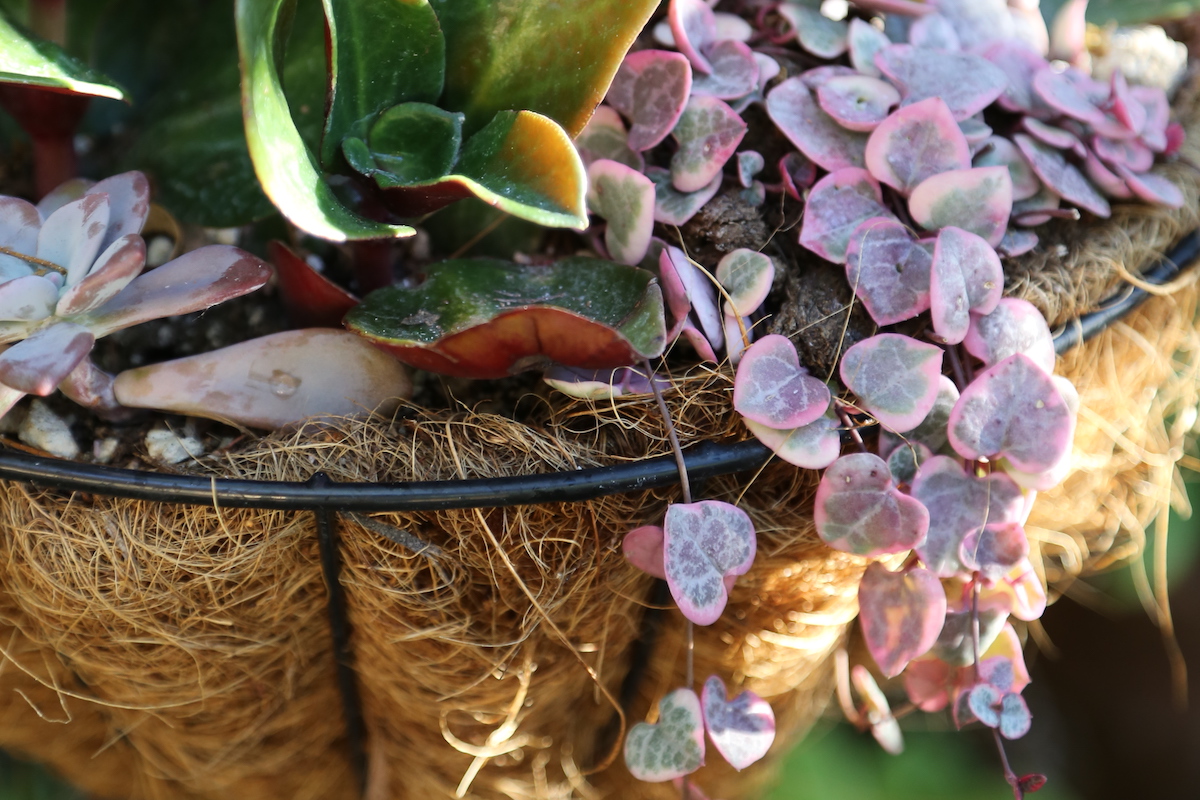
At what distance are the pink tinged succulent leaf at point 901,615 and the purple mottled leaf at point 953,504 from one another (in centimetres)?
1

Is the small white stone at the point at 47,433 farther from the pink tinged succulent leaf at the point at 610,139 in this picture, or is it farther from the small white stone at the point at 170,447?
the pink tinged succulent leaf at the point at 610,139

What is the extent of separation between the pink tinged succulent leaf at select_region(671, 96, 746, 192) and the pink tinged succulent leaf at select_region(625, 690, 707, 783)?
0.89ft

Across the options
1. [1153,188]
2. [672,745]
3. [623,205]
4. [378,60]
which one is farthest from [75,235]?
[1153,188]

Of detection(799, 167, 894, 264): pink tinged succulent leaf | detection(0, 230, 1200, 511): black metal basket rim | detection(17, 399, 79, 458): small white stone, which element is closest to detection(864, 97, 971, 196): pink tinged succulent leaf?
detection(799, 167, 894, 264): pink tinged succulent leaf

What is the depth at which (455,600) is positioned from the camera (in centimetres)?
44

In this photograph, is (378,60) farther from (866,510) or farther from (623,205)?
(866,510)

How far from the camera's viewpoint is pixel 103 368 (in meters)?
0.51

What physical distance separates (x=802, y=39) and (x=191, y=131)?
0.37 meters

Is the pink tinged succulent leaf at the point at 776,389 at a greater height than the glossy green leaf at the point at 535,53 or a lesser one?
lesser

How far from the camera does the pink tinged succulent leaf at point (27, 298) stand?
0.38 meters

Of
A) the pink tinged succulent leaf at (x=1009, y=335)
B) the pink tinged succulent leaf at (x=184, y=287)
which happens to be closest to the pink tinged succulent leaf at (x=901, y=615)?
the pink tinged succulent leaf at (x=1009, y=335)

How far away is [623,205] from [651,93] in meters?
0.07

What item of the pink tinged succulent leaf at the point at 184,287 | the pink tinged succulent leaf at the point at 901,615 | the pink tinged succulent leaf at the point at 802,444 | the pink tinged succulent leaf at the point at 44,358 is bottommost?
the pink tinged succulent leaf at the point at 901,615

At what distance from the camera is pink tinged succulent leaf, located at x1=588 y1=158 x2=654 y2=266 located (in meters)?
0.45
